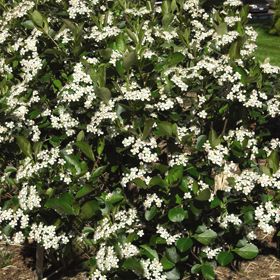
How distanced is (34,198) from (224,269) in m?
1.90

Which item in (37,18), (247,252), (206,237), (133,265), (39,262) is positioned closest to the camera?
(133,265)

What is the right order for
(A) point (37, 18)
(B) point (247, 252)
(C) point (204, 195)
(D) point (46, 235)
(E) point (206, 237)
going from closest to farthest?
(C) point (204, 195) → (D) point (46, 235) → (E) point (206, 237) → (B) point (247, 252) → (A) point (37, 18)

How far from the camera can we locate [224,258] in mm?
3512

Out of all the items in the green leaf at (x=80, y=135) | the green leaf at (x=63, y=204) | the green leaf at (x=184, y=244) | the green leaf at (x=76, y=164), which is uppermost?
the green leaf at (x=80, y=135)

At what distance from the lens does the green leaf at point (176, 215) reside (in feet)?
10.7

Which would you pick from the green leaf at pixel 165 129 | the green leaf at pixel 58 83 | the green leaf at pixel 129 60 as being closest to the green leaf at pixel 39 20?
the green leaf at pixel 58 83

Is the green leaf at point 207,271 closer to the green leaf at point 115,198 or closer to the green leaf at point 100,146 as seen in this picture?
the green leaf at point 115,198

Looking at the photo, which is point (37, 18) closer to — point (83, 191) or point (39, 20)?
point (39, 20)

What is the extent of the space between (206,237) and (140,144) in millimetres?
787

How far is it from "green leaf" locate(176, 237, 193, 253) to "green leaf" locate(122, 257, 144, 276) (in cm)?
28

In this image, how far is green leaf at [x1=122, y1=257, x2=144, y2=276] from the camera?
324cm

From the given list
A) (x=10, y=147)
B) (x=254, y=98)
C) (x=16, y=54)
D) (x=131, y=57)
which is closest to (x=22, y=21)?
(x=16, y=54)

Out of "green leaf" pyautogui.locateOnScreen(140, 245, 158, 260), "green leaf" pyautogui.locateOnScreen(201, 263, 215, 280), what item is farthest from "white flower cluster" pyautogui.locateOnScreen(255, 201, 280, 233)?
"green leaf" pyautogui.locateOnScreen(140, 245, 158, 260)

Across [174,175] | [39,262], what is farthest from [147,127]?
[39,262]
